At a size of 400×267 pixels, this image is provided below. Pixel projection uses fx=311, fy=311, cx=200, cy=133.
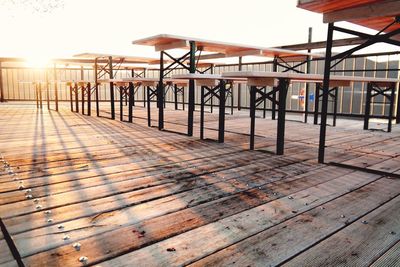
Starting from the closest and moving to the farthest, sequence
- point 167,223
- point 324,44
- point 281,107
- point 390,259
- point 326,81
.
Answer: point 390,259 < point 167,223 < point 326,81 < point 281,107 < point 324,44

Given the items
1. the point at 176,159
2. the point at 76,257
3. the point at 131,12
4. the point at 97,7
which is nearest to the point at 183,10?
the point at 131,12

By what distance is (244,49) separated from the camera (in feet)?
17.2

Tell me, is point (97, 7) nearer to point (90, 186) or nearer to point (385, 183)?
point (90, 186)

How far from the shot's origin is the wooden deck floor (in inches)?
47.5

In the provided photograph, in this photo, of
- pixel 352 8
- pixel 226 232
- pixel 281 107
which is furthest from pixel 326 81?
pixel 226 232

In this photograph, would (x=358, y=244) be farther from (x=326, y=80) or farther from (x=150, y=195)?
(x=326, y=80)

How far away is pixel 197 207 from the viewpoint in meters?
1.67

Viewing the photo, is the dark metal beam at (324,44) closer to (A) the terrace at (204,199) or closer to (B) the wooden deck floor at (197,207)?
(A) the terrace at (204,199)

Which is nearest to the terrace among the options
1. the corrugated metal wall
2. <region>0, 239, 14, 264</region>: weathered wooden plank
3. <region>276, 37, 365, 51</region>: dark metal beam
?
<region>0, 239, 14, 264</region>: weathered wooden plank

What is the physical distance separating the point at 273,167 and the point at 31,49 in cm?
893

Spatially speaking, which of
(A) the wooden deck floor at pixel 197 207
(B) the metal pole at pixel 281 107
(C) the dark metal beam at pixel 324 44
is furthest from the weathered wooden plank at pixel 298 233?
(C) the dark metal beam at pixel 324 44

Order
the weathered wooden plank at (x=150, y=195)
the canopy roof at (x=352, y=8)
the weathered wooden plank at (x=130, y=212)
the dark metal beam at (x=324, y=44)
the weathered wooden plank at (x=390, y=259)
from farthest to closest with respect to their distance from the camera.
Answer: the dark metal beam at (x=324, y=44) < the canopy roof at (x=352, y=8) < the weathered wooden plank at (x=150, y=195) < the weathered wooden plank at (x=130, y=212) < the weathered wooden plank at (x=390, y=259)

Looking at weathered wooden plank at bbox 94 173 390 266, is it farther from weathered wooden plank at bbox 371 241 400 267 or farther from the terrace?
weathered wooden plank at bbox 371 241 400 267

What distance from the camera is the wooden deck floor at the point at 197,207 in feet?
3.96
